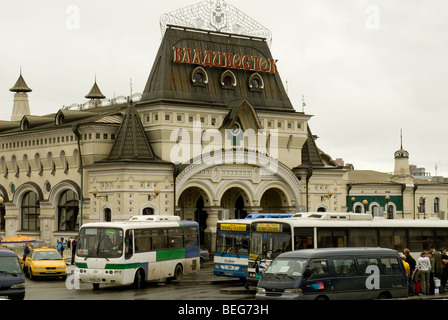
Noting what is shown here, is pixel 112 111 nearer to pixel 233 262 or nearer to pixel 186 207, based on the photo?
pixel 186 207

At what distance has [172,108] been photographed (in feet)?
185

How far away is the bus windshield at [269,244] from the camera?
3303 centimetres

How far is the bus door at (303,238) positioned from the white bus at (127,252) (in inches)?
Answer: 263

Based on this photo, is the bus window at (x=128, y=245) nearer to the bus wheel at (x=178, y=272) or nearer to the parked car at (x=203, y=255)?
the bus wheel at (x=178, y=272)

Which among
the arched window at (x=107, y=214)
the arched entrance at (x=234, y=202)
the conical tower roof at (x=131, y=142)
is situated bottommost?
the arched window at (x=107, y=214)

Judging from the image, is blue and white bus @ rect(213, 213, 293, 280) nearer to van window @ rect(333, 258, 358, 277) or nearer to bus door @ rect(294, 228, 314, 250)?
bus door @ rect(294, 228, 314, 250)

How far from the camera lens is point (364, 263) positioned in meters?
27.8

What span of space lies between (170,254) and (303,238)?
24.6 ft

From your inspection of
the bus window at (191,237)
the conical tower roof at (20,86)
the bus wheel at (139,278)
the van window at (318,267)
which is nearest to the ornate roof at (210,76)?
the bus window at (191,237)

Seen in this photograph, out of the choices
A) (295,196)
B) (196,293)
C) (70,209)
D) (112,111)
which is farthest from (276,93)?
(196,293)

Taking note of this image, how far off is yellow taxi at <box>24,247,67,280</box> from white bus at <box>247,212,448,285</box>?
10.7 meters

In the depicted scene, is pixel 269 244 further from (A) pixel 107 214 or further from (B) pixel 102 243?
(A) pixel 107 214

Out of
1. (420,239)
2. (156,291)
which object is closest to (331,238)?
(420,239)

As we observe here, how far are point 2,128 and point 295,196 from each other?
21.6m
